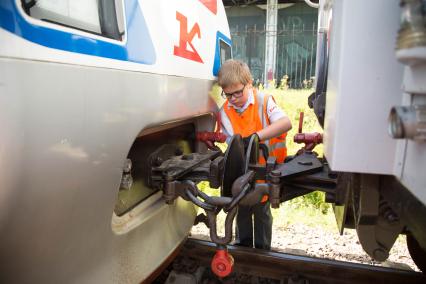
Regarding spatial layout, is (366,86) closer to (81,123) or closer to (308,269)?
(81,123)

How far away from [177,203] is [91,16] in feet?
4.59

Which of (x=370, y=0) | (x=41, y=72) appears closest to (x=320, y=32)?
(x=370, y=0)

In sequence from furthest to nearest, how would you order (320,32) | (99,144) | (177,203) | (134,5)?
(177,203) < (320,32) < (134,5) < (99,144)

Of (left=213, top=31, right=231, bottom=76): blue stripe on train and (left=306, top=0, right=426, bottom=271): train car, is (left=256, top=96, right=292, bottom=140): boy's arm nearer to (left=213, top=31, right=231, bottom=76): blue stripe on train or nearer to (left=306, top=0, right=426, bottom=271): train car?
(left=213, top=31, right=231, bottom=76): blue stripe on train

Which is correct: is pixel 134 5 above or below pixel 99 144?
above

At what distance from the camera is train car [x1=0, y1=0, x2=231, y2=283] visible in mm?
1026

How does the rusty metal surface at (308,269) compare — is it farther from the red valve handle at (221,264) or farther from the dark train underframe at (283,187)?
the red valve handle at (221,264)

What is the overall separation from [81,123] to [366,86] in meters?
0.86

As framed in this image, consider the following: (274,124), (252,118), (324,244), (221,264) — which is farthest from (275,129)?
(324,244)

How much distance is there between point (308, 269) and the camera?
2.44 m

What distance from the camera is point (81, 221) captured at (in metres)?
1.36

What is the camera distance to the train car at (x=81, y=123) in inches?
40.4

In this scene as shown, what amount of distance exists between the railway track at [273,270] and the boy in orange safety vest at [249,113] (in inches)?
15.0

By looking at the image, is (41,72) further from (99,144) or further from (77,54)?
(99,144)
